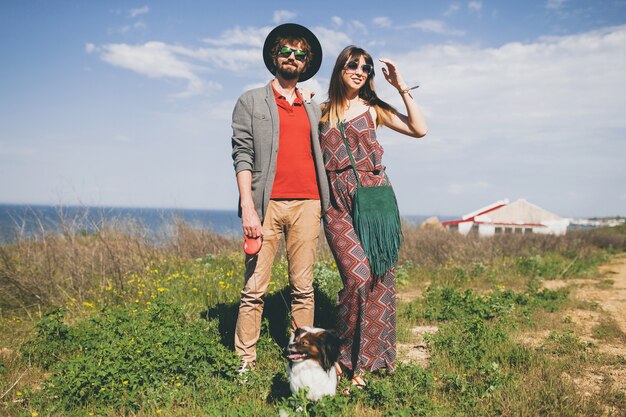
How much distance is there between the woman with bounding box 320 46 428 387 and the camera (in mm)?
3566

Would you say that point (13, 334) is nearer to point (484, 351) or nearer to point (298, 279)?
point (298, 279)

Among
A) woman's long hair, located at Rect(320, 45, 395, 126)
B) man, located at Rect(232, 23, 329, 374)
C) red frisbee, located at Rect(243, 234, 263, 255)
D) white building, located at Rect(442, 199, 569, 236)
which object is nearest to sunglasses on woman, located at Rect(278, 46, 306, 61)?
man, located at Rect(232, 23, 329, 374)

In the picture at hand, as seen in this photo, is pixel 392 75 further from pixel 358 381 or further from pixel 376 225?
pixel 358 381

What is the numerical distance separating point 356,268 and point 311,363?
0.87 metres

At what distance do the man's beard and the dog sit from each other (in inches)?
85.1

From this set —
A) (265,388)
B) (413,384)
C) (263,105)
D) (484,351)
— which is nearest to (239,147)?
(263,105)

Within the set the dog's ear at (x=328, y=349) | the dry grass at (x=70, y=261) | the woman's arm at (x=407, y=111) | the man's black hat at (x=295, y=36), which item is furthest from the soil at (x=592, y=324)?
the dry grass at (x=70, y=261)

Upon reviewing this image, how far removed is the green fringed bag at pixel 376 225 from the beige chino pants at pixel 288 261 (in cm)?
39

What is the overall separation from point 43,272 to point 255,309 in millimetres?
4691

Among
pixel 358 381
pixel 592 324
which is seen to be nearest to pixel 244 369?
pixel 358 381

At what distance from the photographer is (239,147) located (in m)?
3.65

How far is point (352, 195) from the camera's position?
144 inches

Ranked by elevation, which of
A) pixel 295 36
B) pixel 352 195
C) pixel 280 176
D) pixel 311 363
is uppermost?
pixel 295 36

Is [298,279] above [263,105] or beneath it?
beneath
